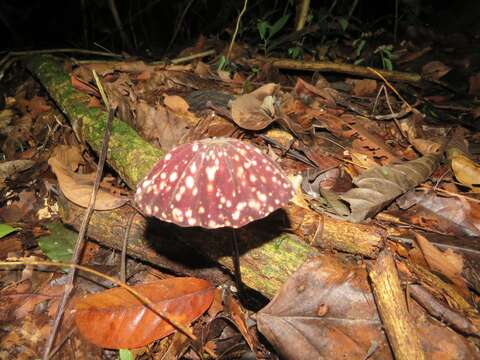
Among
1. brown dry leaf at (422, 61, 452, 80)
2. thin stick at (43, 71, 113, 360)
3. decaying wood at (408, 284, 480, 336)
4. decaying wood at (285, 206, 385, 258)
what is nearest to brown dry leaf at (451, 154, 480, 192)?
decaying wood at (285, 206, 385, 258)

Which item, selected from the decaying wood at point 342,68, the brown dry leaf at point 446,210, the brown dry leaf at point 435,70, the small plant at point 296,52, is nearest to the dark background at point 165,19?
the small plant at point 296,52

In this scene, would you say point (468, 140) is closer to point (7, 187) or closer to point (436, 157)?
point (436, 157)

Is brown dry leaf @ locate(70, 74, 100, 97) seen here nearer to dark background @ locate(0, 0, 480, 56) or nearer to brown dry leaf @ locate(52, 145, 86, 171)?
Result: brown dry leaf @ locate(52, 145, 86, 171)

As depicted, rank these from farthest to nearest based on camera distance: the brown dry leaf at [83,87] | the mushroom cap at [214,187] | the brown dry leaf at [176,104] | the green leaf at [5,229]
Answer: the brown dry leaf at [83,87] → the brown dry leaf at [176,104] → the green leaf at [5,229] → the mushroom cap at [214,187]

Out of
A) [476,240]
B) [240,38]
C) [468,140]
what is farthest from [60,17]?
[476,240]

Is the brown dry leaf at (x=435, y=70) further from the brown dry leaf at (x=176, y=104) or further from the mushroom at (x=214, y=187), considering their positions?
the mushroom at (x=214, y=187)

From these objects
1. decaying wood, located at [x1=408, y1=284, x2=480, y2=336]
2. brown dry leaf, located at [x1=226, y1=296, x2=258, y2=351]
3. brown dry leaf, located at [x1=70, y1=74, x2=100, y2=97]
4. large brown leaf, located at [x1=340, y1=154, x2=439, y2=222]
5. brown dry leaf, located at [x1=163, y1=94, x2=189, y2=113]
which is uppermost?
brown dry leaf, located at [x1=70, y1=74, x2=100, y2=97]

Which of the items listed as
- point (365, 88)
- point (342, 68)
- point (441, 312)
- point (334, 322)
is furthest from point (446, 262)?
point (342, 68)
